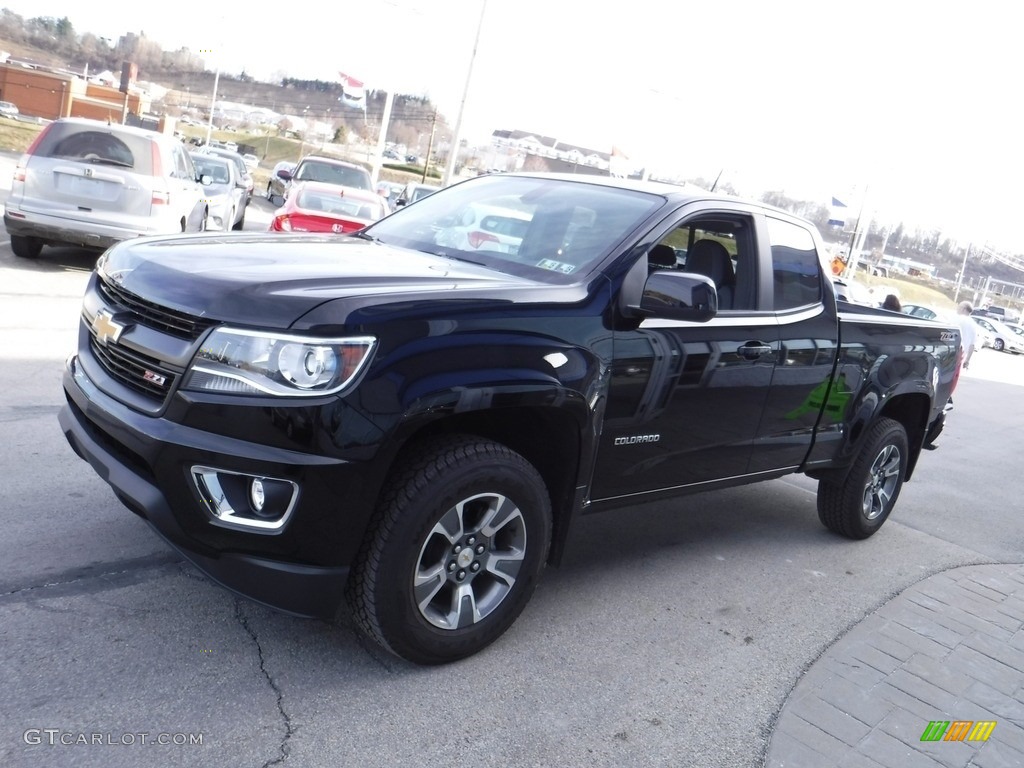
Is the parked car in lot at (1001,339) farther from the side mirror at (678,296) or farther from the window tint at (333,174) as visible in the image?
the side mirror at (678,296)

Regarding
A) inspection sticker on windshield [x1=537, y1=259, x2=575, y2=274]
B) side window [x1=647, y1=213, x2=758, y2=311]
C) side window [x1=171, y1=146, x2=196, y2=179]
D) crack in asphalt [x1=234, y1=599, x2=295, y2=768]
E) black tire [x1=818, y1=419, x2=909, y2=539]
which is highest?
side window [x1=647, y1=213, x2=758, y2=311]

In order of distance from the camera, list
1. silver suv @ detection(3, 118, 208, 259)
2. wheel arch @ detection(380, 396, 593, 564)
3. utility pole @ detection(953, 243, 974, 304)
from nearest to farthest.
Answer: wheel arch @ detection(380, 396, 593, 564)
silver suv @ detection(3, 118, 208, 259)
utility pole @ detection(953, 243, 974, 304)

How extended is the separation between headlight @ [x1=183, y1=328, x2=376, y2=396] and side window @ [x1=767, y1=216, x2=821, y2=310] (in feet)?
8.73

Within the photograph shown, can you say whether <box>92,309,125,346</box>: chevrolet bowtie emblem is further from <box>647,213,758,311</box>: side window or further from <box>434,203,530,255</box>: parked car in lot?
<box>647,213,758,311</box>: side window

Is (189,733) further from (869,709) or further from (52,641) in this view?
(869,709)

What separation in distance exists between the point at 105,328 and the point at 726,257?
9.54ft

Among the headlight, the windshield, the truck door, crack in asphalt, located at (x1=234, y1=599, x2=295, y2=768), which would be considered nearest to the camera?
crack in asphalt, located at (x1=234, y1=599, x2=295, y2=768)

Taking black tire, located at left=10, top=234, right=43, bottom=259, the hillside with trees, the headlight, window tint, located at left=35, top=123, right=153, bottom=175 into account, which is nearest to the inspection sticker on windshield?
the headlight

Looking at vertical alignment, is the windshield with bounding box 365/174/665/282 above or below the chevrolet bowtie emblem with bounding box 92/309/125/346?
above

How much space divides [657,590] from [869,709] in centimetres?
118

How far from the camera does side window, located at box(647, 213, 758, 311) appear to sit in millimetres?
4738

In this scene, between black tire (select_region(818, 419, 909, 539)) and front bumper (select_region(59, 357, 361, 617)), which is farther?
black tire (select_region(818, 419, 909, 539))

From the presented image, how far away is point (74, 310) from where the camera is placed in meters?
9.19

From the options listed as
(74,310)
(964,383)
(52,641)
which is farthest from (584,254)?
(964,383)
